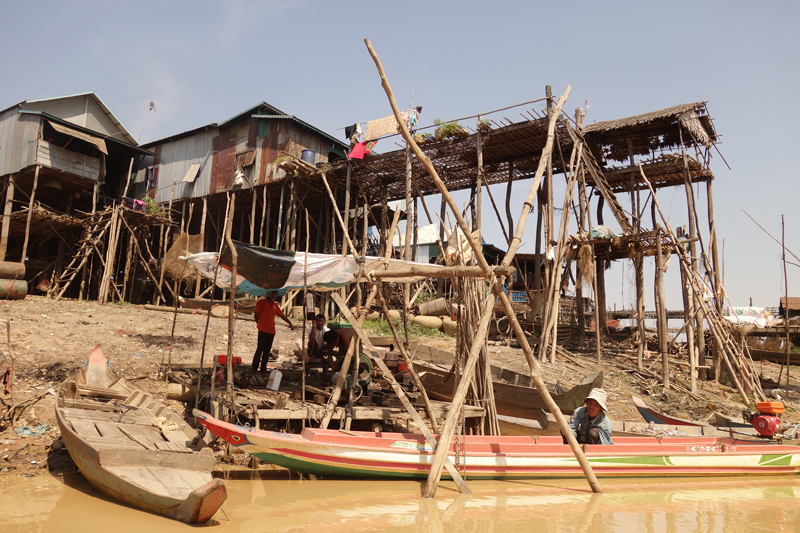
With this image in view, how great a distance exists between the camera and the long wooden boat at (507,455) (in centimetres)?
534

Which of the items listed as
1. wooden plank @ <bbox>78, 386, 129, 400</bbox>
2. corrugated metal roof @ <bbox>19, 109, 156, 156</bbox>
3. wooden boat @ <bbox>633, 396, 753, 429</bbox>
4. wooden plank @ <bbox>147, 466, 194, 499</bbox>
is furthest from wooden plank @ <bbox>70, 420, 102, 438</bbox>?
corrugated metal roof @ <bbox>19, 109, 156, 156</bbox>

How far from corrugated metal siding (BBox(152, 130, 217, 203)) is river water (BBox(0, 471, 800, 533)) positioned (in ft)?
56.7

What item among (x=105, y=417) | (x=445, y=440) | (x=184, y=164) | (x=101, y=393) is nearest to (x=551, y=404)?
(x=445, y=440)

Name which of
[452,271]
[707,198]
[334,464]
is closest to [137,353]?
[334,464]

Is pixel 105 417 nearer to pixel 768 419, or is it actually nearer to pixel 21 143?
pixel 768 419

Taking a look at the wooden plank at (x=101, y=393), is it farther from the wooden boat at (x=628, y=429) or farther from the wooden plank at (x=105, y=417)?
the wooden boat at (x=628, y=429)

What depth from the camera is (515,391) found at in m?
8.70

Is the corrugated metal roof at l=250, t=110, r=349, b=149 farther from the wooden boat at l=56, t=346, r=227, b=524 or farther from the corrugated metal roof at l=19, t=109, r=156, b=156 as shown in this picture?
the wooden boat at l=56, t=346, r=227, b=524

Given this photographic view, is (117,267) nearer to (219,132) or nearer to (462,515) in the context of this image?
(219,132)

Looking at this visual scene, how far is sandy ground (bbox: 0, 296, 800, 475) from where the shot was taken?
21.0 ft

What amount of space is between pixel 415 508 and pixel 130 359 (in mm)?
7065

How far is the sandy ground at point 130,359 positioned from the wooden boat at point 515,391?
5.80 ft

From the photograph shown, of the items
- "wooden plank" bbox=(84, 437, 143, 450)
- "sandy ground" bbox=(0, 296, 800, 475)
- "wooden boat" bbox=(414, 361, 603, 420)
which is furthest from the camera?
"wooden boat" bbox=(414, 361, 603, 420)

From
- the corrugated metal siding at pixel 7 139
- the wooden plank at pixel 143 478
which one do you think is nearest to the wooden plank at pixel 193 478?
the wooden plank at pixel 143 478
